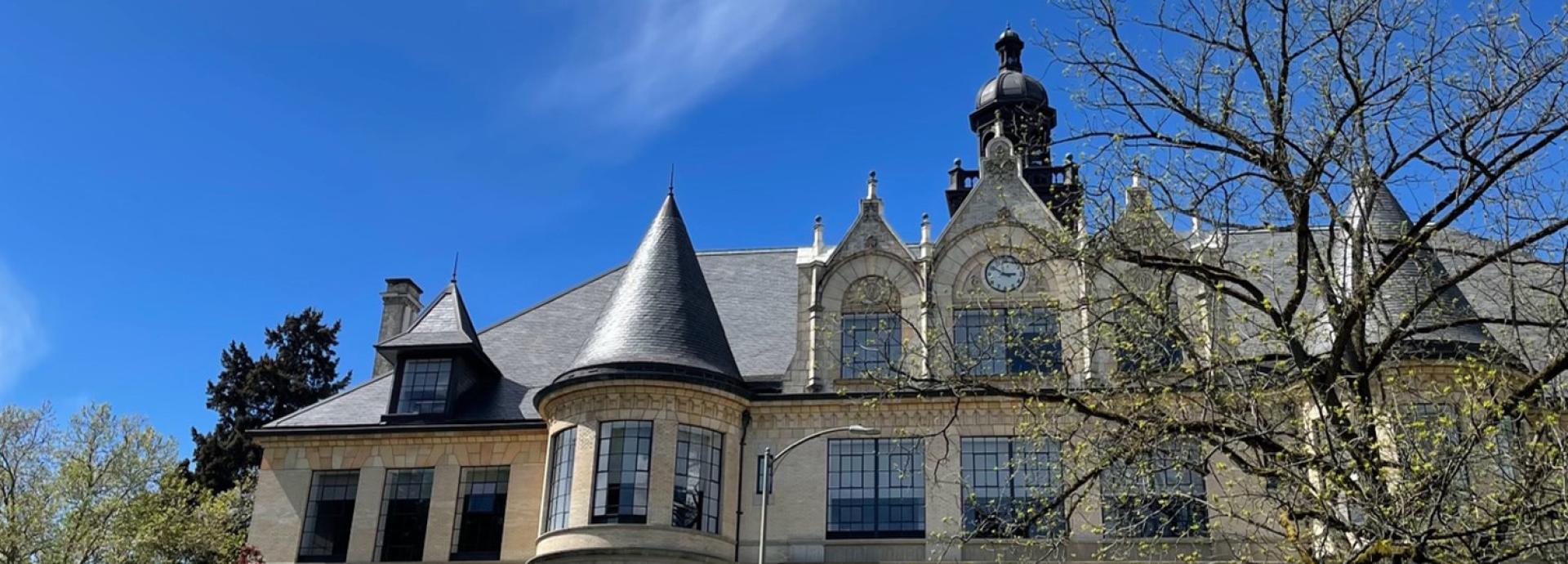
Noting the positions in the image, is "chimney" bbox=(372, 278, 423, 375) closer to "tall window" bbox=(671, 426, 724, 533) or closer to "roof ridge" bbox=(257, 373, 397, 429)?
"roof ridge" bbox=(257, 373, 397, 429)

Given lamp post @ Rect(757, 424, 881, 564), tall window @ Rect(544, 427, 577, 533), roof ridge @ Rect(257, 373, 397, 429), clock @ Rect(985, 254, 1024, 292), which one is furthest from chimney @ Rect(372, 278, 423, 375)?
clock @ Rect(985, 254, 1024, 292)

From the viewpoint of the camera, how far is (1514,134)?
48.9ft

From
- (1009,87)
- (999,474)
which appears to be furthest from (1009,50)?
(999,474)

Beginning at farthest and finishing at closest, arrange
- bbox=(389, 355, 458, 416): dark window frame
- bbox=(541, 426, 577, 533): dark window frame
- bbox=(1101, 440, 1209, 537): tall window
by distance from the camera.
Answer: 1. bbox=(389, 355, 458, 416): dark window frame
2. bbox=(541, 426, 577, 533): dark window frame
3. bbox=(1101, 440, 1209, 537): tall window

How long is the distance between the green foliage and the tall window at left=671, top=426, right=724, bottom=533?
48.5 ft

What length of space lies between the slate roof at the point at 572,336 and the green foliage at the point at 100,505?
21.9ft

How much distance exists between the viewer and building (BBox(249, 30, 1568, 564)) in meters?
26.6

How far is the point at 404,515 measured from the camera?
2953cm

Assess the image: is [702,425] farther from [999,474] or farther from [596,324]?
[999,474]

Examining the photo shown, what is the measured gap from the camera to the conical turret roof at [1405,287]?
50.7ft

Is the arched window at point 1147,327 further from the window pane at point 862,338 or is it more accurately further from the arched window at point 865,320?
the arched window at point 865,320

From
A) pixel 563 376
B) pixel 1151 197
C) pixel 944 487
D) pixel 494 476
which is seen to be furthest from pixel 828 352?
pixel 1151 197

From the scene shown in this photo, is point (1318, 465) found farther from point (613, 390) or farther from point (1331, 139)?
point (613, 390)

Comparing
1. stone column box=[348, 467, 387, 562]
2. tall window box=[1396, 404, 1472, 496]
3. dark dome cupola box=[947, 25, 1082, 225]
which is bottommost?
tall window box=[1396, 404, 1472, 496]
